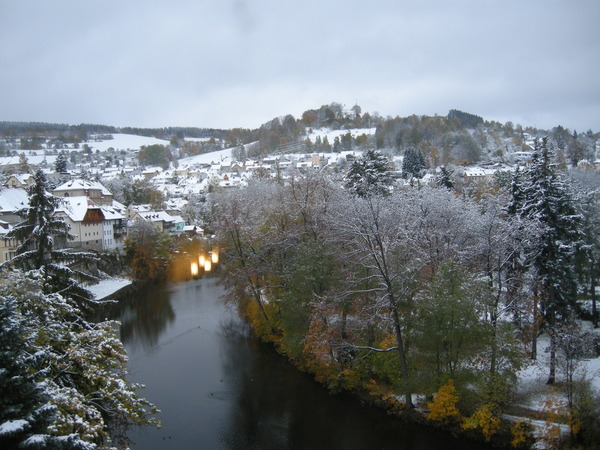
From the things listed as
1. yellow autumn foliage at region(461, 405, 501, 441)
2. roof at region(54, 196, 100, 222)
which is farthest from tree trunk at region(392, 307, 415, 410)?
roof at region(54, 196, 100, 222)

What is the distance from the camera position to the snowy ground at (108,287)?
34531 millimetres

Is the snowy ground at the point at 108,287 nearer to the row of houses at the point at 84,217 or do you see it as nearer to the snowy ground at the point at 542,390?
the row of houses at the point at 84,217

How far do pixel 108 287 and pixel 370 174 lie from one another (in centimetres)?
2355

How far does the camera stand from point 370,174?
37.8 metres

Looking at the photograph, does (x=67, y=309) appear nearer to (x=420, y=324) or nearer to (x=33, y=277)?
(x=33, y=277)

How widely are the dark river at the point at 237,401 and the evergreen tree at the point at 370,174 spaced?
1619 centimetres

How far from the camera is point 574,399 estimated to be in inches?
541

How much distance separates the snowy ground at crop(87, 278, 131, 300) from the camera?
34.5 meters

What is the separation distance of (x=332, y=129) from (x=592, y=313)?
15939cm

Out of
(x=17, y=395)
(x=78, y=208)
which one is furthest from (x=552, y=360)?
(x=78, y=208)

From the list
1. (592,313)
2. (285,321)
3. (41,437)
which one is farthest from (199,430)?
(592,313)

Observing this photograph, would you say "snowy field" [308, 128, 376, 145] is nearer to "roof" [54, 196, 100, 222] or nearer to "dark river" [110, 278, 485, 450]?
"roof" [54, 196, 100, 222]

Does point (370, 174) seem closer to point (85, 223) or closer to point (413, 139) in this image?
point (85, 223)

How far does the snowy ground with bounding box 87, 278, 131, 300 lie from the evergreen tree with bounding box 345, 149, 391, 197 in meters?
20.6
